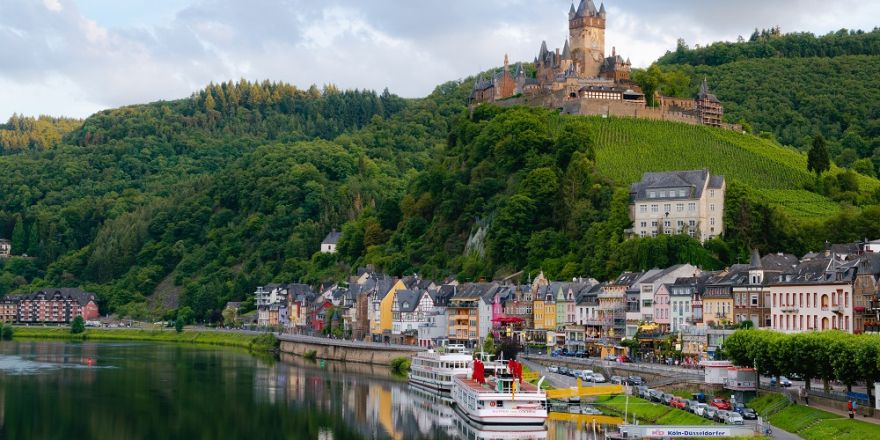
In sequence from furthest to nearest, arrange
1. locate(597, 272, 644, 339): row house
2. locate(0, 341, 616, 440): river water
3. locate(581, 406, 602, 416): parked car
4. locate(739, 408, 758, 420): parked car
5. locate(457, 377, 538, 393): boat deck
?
1. locate(597, 272, 644, 339): row house
2. locate(457, 377, 538, 393): boat deck
3. locate(581, 406, 602, 416): parked car
4. locate(0, 341, 616, 440): river water
5. locate(739, 408, 758, 420): parked car

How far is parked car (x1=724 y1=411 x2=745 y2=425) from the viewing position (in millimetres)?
51125

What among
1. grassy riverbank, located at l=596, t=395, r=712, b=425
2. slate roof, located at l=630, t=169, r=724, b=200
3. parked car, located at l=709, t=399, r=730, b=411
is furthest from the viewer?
Answer: slate roof, located at l=630, t=169, r=724, b=200

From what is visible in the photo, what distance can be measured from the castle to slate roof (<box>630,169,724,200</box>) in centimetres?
3030

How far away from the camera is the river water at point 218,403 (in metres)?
61.1

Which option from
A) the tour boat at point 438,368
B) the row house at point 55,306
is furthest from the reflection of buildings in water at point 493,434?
the row house at point 55,306

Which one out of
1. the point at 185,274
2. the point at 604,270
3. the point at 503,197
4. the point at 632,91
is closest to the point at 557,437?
the point at 604,270

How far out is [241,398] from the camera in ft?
246

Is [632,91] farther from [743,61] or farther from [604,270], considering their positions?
[743,61]

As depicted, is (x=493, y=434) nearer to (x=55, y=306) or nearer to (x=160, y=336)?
(x=160, y=336)

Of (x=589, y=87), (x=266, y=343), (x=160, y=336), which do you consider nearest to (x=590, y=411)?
(x=266, y=343)

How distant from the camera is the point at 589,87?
13938cm

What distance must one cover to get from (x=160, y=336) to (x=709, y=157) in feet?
209

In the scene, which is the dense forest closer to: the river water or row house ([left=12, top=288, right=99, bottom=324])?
row house ([left=12, top=288, right=99, bottom=324])

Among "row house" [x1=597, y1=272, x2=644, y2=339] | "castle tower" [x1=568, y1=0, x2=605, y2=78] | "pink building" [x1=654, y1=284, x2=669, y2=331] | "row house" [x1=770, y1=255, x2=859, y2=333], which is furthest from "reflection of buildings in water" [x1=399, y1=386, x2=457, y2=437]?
"castle tower" [x1=568, y1=0, x2=605, y2=78]
